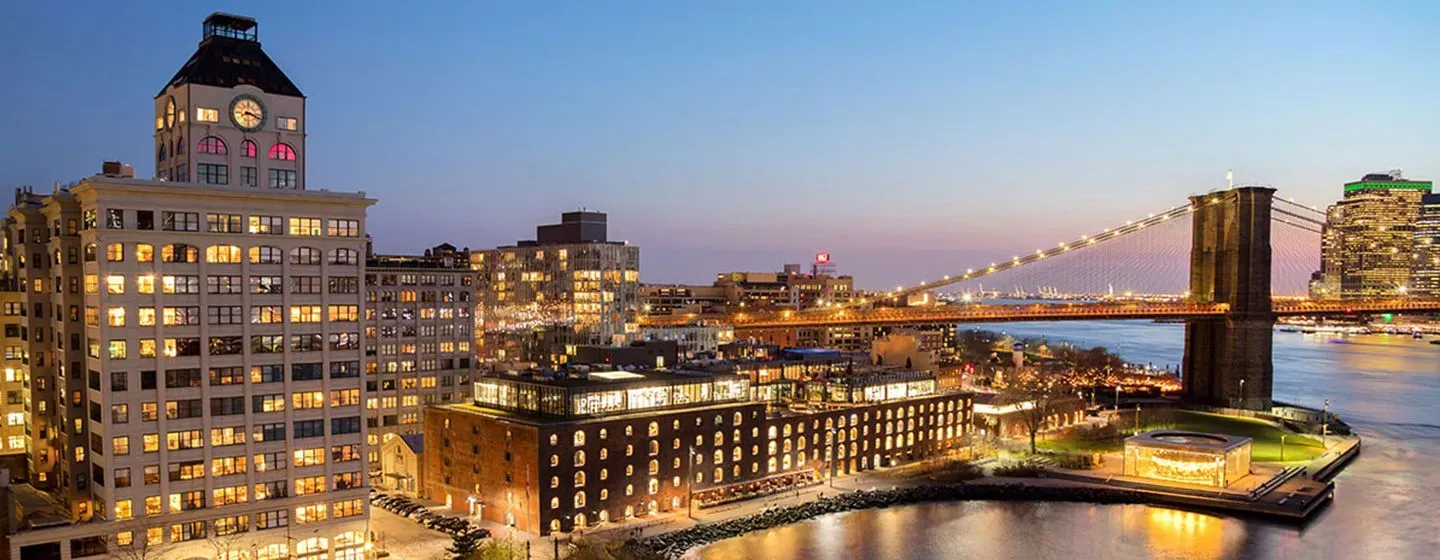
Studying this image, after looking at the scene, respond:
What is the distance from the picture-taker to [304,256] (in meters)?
37.5

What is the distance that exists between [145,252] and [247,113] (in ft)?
20.7

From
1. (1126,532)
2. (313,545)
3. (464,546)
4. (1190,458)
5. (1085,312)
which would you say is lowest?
(1126,532)

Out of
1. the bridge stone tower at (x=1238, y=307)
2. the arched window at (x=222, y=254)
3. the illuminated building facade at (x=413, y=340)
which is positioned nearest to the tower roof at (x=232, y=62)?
the arched window at (x=222, y=254)

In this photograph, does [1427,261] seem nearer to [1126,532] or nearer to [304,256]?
[1126,532]

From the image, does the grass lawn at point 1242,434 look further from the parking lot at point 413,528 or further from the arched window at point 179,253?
the arched window at point 179,253

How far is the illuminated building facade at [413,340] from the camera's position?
59.2 meters

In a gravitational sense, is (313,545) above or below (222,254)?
below

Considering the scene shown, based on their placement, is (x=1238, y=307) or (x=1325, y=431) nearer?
(x=1325, y=431)

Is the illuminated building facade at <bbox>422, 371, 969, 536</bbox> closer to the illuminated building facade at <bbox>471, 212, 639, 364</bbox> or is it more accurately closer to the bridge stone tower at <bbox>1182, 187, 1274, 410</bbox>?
the illuminated building facade at <bbox>471, 212, 639, 364</bbox>

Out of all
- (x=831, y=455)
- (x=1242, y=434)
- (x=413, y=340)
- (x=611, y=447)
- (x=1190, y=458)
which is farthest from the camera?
(x=1242, y=434)

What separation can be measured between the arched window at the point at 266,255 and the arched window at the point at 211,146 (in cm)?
385

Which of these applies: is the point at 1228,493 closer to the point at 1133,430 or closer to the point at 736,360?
the point at 1133,430

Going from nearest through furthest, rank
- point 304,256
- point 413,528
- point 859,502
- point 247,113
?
point 304,256 < point 247,113 < point 413,528 < point 859,502

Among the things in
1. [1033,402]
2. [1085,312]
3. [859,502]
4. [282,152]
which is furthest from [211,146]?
[1085,312]
